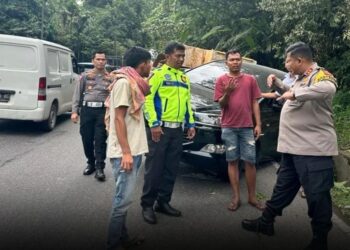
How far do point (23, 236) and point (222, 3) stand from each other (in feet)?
44.1

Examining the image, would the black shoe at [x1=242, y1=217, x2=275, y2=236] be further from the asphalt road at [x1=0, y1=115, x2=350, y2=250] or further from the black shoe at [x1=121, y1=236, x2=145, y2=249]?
the black shoe at [x1=121, y1=236, x2=145, y2=249]

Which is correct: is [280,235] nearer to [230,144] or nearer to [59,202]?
[230,144]

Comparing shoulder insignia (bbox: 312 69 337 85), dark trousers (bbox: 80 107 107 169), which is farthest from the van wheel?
shoulder insignia (bbox: 312 69 337 85)

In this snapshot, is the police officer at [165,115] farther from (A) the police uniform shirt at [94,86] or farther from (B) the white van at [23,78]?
(B) the white van at [23,78]

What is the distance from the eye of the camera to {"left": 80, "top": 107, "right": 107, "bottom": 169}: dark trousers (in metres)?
5.76

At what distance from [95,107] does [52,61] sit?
3575mm

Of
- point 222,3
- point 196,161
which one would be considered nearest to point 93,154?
point 196,161

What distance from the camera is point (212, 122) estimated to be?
5309 millimetres

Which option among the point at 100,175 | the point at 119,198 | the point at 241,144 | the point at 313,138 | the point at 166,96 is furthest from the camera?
the point at 100,175

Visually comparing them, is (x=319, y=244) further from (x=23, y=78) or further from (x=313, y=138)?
(x=23, y=78)

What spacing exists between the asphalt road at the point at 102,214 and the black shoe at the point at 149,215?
0.06 meters

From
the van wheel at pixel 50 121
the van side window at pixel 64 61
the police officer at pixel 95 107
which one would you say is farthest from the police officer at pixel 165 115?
the van side window at pixel 64 61

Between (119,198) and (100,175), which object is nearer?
(119,198)

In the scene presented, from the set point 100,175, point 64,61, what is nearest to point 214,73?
point 100,175
